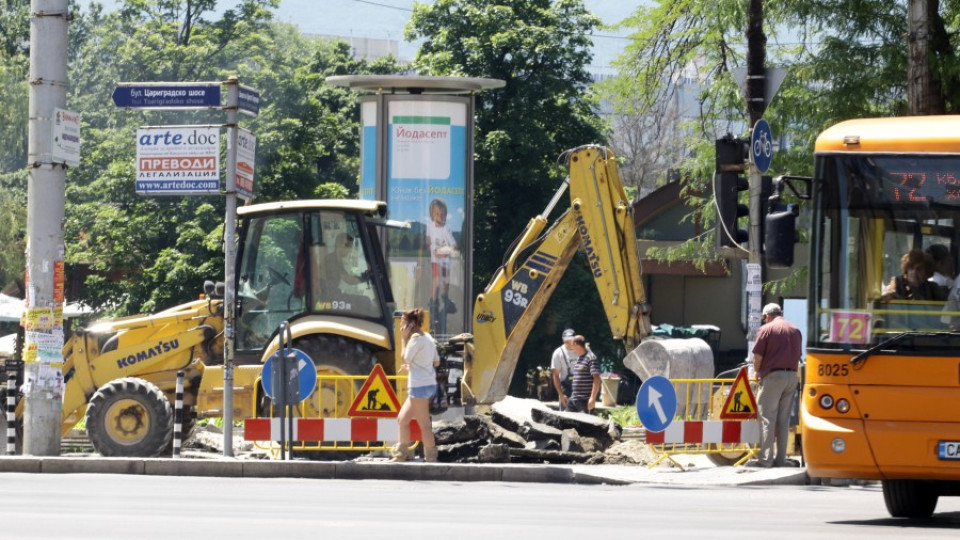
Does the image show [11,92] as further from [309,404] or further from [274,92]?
[309,404]

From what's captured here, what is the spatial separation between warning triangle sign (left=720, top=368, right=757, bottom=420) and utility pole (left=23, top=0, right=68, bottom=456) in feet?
24.0

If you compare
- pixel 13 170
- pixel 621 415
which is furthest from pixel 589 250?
pixel 13 170

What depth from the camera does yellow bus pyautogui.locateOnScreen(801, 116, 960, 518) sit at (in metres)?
12.0

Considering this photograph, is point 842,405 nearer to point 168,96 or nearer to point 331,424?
point 331,424

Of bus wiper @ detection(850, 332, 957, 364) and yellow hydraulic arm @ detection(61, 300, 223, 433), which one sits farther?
yellow hydraulic arm @ detection(61, 300, 223, 433)

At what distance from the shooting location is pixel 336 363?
750 inches

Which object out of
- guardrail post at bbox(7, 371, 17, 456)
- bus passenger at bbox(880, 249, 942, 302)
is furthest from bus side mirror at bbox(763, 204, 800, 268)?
guardrail post at bbox(7, 371, 17, 456)

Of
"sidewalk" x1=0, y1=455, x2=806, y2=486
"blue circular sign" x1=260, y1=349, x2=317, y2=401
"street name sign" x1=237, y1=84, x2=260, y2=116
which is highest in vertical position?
"street name sign" x1=237, y1=84, x2=260, y2=116

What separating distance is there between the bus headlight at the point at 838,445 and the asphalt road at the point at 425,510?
1.79 feet

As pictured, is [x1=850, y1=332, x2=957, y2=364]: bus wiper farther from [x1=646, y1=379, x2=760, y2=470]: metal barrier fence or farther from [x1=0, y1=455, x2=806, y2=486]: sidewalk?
[x1=646, y1=379, x2=760, y2=470]: metal barrier fence

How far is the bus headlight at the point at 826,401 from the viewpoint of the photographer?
40.2ft

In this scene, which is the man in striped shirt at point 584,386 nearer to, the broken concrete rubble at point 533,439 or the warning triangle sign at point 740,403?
the broken concrete rubble at point 533,439

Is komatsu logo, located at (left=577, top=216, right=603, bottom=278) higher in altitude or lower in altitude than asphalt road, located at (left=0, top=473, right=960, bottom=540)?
higher

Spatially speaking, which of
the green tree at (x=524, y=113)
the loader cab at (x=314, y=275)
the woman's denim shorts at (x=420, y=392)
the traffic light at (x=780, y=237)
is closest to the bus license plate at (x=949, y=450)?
the traffic light at (x=780, y=237)
